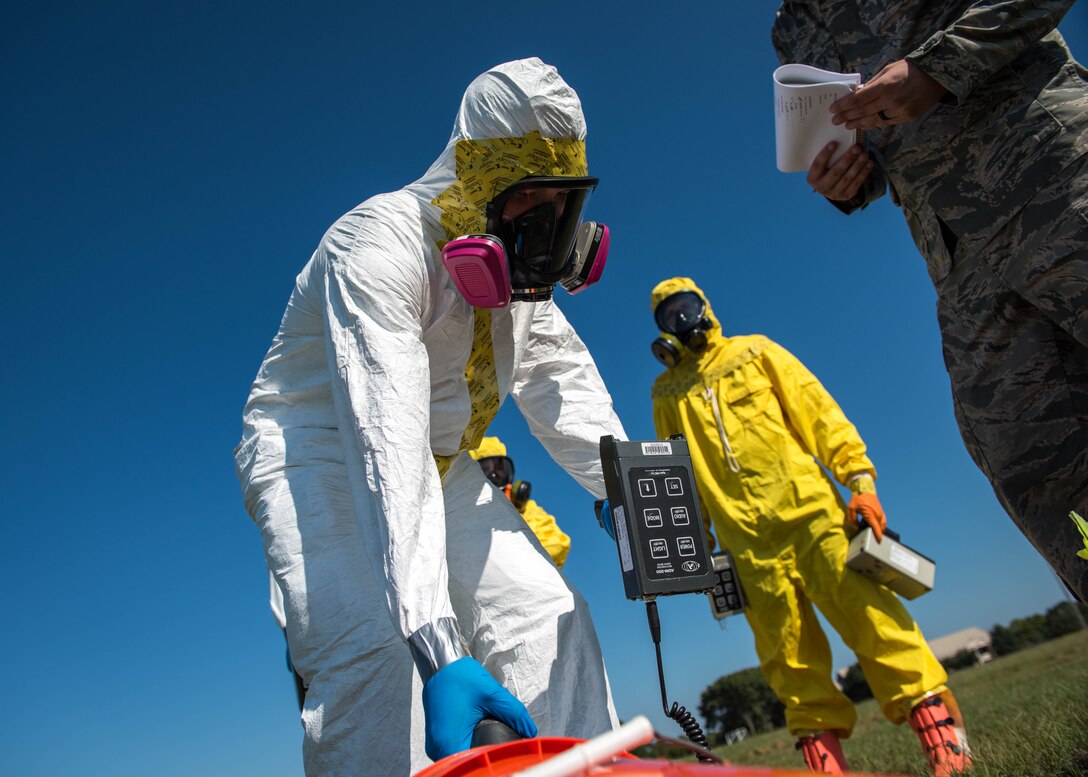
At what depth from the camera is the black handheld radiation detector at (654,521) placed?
1.75 metres

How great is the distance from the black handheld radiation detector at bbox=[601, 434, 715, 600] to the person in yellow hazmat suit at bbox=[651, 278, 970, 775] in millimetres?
1911

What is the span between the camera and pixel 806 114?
2.15 metres

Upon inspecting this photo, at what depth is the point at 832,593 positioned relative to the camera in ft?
12.1

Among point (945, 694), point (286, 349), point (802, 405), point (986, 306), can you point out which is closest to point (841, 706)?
point (945, 694)

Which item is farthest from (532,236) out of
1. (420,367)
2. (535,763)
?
(535,763)

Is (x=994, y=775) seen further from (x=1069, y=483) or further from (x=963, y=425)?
(x=963, y=425)

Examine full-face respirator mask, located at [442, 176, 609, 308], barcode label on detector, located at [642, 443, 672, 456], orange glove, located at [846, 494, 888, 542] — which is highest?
full-face respirator mask, located at [442, 176, 609, 308]

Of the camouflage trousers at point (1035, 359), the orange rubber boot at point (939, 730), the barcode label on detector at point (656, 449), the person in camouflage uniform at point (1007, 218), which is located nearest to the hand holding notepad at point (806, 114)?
the person in camouflage uniform at point (1007, 218)

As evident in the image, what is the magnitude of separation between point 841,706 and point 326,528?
282 centimetres

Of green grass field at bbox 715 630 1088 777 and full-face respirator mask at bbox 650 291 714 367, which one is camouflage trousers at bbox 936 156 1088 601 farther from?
full-face respirator mask at bbox 650 291 714 367

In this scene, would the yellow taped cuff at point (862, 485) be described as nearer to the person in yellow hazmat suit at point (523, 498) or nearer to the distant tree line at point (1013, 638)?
the person in yellow hazmat suit at point (523, 498)

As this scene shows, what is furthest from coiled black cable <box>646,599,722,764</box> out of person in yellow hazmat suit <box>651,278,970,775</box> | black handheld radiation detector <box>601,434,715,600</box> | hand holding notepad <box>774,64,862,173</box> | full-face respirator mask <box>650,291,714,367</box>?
full-face respirator mask <box>650,291,714,367</box>

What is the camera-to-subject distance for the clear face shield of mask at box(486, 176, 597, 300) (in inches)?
85.0

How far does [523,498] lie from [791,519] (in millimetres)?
3355
